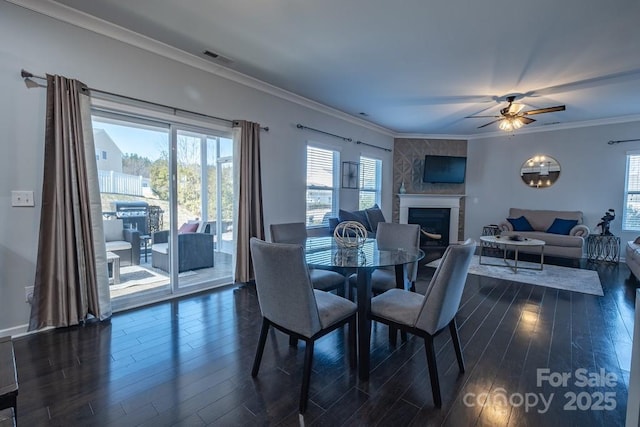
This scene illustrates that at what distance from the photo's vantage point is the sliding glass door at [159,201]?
3.11 meters

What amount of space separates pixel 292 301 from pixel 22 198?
2470 millimetres

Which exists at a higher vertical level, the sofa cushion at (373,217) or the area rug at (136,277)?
the sofa cushion at (373,217)

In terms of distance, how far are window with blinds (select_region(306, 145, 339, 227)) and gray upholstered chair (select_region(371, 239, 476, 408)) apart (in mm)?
3252

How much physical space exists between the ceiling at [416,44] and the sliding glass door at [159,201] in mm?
964

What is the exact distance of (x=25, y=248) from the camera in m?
2.56

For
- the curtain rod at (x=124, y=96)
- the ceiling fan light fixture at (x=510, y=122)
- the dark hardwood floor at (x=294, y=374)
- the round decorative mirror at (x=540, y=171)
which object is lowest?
the dark hardwood floor at (x=294, y=374)

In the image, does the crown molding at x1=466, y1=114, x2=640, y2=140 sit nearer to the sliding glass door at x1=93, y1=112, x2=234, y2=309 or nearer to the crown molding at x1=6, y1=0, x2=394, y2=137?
the crown molding at x1=6, y1=0, x2=394, y2=137

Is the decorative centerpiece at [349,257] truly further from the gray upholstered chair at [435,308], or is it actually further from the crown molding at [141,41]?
the crown molding at [141,41]

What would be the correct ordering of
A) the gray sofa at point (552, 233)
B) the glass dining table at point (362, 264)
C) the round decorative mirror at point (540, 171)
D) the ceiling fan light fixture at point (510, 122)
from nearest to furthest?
the glass dining table at point (362, 264)
the ceiling fan light fixture at point (510, 122)
the gray sofa at point (552, 233)
the round decorative mirror at point (540, 171)

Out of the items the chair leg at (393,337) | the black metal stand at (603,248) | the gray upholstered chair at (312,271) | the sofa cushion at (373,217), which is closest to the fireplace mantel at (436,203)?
the sofa cushion at (373,217)

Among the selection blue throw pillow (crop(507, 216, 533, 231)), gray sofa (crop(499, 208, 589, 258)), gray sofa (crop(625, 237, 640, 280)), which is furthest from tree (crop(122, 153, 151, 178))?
blue throw pillow (crop(507, 216, 533, 231))

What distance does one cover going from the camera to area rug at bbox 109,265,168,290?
3287mm

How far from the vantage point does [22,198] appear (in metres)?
2.53

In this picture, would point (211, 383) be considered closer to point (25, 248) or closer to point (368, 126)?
point (25, 248)
